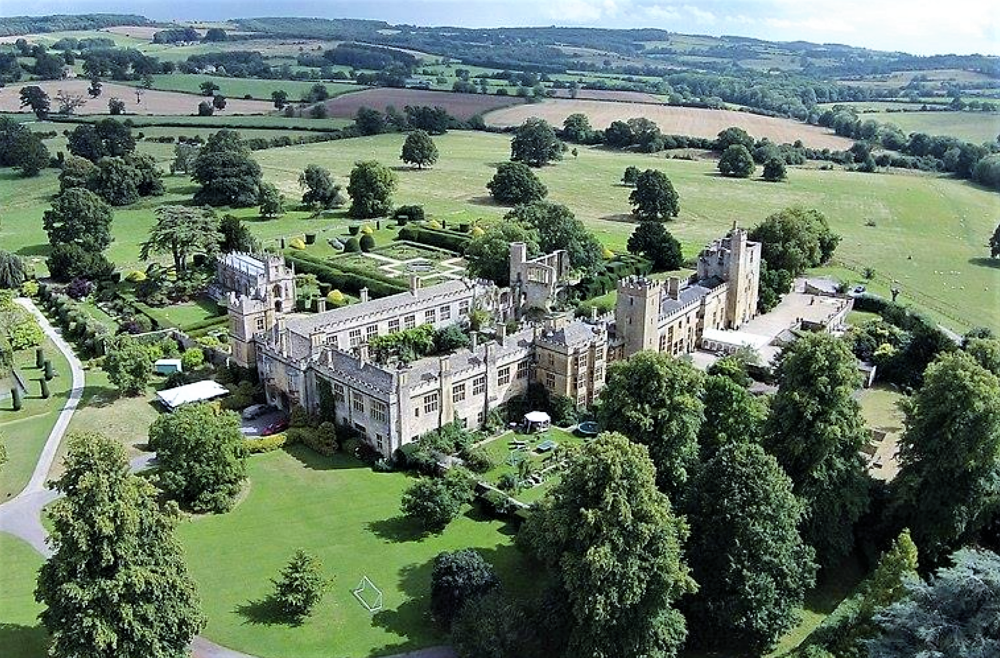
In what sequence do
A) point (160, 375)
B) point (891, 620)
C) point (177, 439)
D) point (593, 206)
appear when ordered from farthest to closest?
point (593, 206), point (160, 375), point (177, 439), point (891, 620)

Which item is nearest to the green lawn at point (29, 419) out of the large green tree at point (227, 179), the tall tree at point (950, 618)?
the tall tree at point (950, 618)

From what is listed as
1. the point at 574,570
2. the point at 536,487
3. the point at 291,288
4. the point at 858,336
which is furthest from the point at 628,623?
the point at 291,288

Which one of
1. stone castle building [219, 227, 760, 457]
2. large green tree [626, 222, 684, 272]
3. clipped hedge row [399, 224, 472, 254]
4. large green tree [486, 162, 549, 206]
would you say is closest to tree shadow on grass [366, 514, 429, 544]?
stone castle building [219, 227, 760, 457]

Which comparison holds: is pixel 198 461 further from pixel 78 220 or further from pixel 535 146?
pixel 535 146

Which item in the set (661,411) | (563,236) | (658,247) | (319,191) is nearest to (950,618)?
(661,411)

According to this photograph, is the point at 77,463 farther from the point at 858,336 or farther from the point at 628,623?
the point at 858,336

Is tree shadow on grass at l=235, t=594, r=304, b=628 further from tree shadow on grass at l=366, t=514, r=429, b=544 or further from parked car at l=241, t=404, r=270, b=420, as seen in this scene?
parked car at l=241, t=404, r=270, b=420
